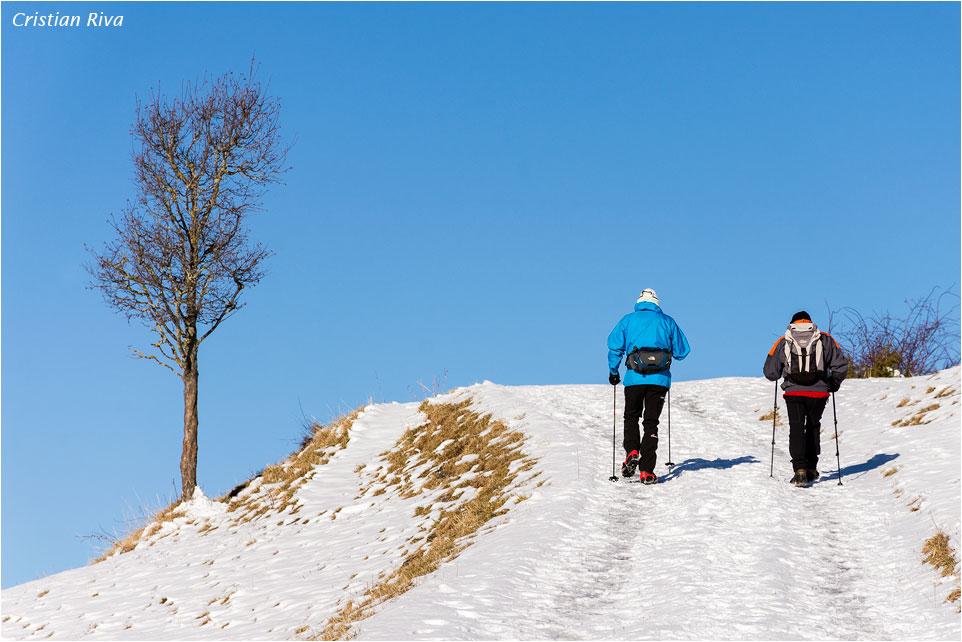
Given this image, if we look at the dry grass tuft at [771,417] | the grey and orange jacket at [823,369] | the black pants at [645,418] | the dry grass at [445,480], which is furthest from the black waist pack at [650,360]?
the dry grass tuft at [771,417]

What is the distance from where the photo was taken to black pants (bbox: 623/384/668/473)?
44.1 ft

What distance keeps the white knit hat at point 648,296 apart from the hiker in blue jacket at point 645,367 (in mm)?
80

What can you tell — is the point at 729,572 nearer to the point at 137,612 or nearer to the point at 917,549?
the point at 917,549

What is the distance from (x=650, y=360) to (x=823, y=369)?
8.48ft

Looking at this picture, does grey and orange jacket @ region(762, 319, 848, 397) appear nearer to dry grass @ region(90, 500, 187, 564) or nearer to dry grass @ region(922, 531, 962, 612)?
dry grass @ region(922, 531, 962, 612)

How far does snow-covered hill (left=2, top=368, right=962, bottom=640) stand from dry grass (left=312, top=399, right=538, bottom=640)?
0.07 metres

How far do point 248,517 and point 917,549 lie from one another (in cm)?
1373

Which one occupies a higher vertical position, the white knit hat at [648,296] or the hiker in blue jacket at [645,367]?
the white knit hat at [648,296]

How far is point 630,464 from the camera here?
13.7m

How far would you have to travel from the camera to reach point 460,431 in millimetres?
19391

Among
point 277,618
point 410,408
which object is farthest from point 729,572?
point 410,408

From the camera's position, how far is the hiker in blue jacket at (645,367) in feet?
44.0

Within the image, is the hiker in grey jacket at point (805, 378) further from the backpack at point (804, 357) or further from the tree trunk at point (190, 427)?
the tree trunk at point (190, 427)

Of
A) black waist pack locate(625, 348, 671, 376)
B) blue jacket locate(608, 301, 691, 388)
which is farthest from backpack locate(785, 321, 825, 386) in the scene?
black waist pack locate(625, 348, 671, 376)
